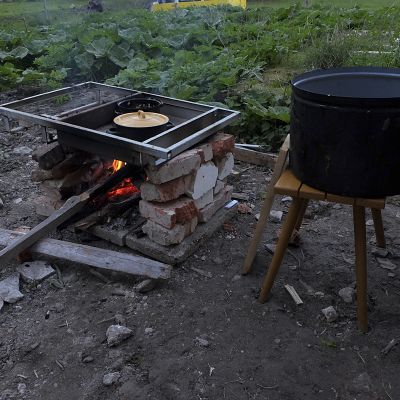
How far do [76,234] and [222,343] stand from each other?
1.56m

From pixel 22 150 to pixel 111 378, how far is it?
3476mm

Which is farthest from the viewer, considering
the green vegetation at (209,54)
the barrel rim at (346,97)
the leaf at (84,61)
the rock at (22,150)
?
the leaf at (84,61)

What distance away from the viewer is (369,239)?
11.7ft

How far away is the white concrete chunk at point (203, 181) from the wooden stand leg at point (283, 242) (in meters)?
0.82

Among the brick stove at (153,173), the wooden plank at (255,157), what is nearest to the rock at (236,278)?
the brick stove at (153,173)

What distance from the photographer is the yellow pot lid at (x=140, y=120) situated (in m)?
3.33

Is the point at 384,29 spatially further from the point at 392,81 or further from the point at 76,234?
the point at 76,234

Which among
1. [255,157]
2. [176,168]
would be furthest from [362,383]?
[255,157]

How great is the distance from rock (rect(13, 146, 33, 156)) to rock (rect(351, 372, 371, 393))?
4.05 meters

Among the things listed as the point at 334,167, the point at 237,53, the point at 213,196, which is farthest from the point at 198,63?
the point at 334,167

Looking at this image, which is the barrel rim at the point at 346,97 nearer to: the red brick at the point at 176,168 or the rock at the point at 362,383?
the red brick at the point at 176,168

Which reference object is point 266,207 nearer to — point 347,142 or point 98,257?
point 347,142

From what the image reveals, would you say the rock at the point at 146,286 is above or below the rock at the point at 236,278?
above

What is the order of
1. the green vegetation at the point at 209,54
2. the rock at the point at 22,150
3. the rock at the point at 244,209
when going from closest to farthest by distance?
the rock at the point at 244,209
the rock at the point at 22,150
the green vegetation at the point at 209,54
